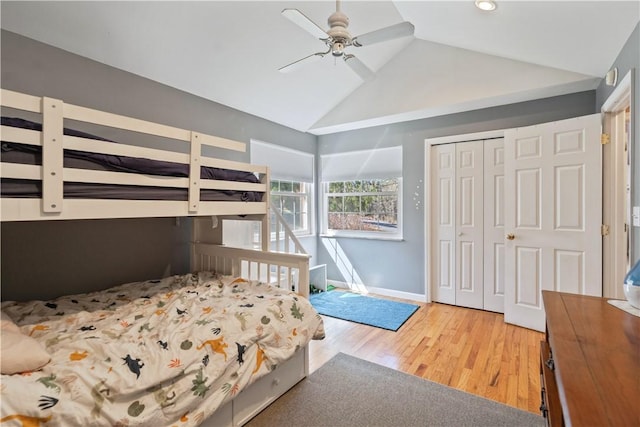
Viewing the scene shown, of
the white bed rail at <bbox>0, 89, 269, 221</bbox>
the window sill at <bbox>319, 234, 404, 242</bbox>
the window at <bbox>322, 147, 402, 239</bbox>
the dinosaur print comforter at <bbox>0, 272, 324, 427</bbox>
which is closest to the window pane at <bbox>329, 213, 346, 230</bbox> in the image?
the window at <bbox>322, 147, 402, 239</bbox>

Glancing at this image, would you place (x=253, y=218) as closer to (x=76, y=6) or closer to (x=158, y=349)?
(x=158, y=349)

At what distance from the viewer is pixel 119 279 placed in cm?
254

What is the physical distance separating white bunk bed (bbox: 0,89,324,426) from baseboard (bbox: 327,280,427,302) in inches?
84.8

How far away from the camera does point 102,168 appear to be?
1.54 metres

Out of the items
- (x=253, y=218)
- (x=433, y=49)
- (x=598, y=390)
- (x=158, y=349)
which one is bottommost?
(x=158, y=349)

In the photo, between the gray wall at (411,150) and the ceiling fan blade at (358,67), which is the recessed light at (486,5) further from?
the gray wall at (411,150)

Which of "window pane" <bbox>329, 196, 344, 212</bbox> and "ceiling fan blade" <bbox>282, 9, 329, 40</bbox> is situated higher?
"ceiling fan blade" <bbox>282, 9, 329, 40</bbox>

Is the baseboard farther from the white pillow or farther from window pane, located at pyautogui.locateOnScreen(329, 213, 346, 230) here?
the white pillow

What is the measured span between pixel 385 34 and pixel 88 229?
102 inches

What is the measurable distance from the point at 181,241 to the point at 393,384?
2236 mm

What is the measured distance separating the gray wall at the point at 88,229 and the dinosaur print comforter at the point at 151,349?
0.87ft

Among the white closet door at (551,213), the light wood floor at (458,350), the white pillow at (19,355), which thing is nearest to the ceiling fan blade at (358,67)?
the white closet door at (551,213)

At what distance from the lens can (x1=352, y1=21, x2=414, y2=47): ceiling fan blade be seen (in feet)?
6.25

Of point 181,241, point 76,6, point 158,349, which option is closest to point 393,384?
point 158,349
